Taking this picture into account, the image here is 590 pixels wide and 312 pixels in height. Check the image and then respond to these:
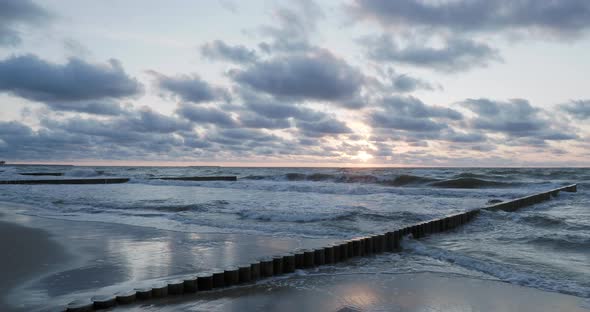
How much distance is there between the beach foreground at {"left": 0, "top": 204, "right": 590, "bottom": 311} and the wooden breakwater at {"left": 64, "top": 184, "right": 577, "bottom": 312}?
14 cm

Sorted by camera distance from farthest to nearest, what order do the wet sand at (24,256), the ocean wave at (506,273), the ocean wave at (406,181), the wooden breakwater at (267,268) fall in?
the ocean wave at (406,181), the wet sand at (24,256), the ocean wave at (506,273), the wooden breakwater at (267,268)

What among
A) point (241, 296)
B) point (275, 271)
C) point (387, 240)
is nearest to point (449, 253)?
point (387, 240)

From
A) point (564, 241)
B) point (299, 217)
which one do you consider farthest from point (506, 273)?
point (299, 217)

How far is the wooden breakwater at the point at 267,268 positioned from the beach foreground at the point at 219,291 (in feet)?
0.45

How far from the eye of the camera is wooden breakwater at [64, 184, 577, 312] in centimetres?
476

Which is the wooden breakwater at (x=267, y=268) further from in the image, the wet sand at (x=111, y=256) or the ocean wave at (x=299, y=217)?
the ocean wave at (x=299, y=217)

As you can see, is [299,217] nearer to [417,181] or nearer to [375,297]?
[375,297]

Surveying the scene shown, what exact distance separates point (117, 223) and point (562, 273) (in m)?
10.3

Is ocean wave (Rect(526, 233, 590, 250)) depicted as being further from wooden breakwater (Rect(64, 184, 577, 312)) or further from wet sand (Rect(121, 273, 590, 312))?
wet sand (Rect(121, 273, 590, 312))

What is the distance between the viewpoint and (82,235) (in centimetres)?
995

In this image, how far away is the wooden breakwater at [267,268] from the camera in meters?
4.76

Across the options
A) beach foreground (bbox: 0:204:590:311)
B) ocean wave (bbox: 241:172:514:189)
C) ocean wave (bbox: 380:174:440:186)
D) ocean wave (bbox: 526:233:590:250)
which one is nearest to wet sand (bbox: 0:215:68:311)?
beach foreground (bbox: 0:204:590:311)

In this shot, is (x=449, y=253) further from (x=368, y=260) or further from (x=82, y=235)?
(x=82, y=235)

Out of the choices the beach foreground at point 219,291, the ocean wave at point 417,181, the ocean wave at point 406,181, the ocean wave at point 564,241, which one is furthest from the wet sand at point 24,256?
the ocean wave at point 406,181
